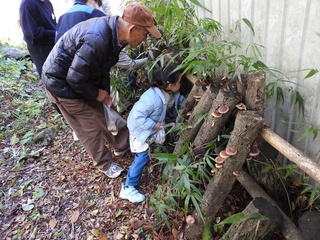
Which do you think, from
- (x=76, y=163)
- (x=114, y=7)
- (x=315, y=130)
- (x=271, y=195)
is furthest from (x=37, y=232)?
(x=114, y=7)

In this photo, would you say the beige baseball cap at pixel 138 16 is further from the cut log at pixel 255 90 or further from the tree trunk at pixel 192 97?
the cut log at pixel 255 90

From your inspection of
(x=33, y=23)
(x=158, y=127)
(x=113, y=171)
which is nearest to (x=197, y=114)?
(x=158, y=127)

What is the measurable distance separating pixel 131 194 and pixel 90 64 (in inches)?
55.6

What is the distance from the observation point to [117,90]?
137 inches

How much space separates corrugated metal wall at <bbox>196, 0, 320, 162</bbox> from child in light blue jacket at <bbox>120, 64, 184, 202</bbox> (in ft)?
2.74

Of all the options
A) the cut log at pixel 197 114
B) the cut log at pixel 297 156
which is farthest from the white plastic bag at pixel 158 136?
the cut log at pixel 297 156

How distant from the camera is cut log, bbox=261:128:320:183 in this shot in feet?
5.02

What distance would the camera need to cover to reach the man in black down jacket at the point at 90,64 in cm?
227

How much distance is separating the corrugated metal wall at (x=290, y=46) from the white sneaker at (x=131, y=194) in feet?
4.94

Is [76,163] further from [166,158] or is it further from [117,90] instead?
[166,158]

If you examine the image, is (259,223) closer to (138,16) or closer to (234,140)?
(234,140)

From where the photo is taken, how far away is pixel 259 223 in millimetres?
1790

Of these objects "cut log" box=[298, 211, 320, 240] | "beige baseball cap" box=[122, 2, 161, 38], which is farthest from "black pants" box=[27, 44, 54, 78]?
"cut log" box=[298, 211, 320, 240]

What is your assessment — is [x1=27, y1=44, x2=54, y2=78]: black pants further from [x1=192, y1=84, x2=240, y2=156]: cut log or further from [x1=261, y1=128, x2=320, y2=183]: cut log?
[x1=261, y1=128, x2=320, y2=183]: cut log
